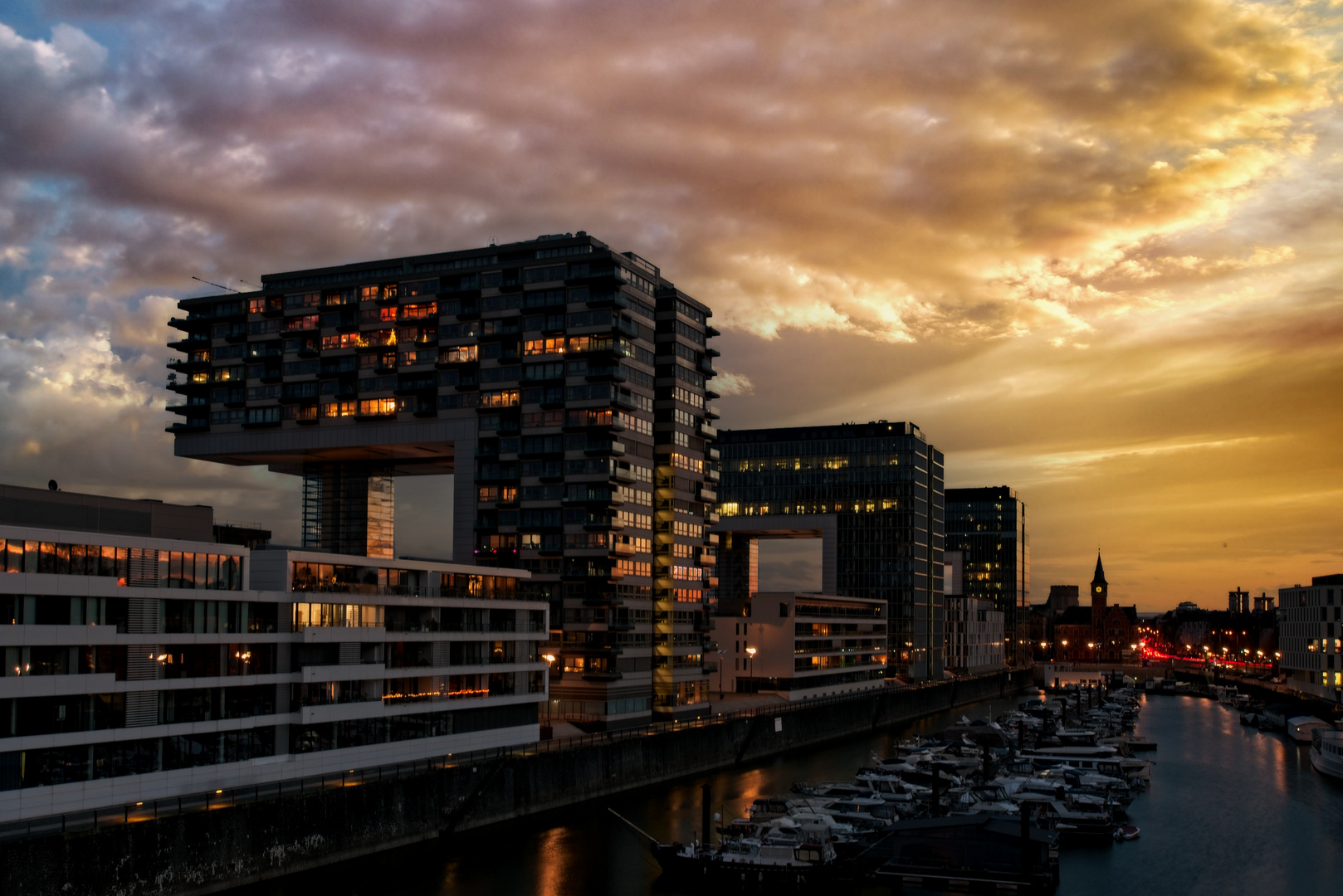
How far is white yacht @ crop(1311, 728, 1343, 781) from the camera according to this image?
12700cm

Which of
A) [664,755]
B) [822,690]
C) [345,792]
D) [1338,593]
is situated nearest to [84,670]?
[345,792]

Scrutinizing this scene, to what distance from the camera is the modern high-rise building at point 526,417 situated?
135125 millimetres

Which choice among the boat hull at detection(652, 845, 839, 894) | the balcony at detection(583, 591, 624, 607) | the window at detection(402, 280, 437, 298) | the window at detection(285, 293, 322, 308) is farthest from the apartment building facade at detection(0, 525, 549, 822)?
the window at detection(285, 293, 322, 308)

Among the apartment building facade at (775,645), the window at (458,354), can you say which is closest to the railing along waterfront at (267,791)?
the window at (458,354)

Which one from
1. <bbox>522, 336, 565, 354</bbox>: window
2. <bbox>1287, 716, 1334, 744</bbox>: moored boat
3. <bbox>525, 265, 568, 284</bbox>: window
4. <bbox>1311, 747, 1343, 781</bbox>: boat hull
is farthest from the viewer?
<bbox>1287, 716, 1334, 744</bbox>: moored boat

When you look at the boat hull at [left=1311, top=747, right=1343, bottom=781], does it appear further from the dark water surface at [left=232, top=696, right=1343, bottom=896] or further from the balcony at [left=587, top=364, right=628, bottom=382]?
the balcony at [left=587, top=364, right=628, bottom=382]

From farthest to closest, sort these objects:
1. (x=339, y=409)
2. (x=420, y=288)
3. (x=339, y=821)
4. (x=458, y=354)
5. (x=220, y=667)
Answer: (x=339, y=409)
(x=420, y=288)
(x=458, y=354)
(x=220, y=667)
(x=339, y=821)

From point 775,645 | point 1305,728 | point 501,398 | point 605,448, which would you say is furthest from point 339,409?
point 1305,728

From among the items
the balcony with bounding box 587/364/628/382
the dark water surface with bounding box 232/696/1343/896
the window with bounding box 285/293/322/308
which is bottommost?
the dark water surface with bounding box 232/696/1343/896

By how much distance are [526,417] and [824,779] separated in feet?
171

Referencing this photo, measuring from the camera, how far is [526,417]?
456 ft

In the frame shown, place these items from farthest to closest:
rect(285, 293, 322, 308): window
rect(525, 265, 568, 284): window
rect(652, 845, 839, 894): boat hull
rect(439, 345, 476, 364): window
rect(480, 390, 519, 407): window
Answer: rect(285, 293, 322, 308): window, rect(439, 345, 476, 364): window, rect(480, 390, 519, 407): window, rect(525, 265, 568, 284): window, rect(652, 845, 839, 894): boat hull

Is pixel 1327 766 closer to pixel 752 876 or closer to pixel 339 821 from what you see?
pixel 752 876

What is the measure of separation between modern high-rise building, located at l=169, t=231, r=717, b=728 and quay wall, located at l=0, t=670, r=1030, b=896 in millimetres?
23236
